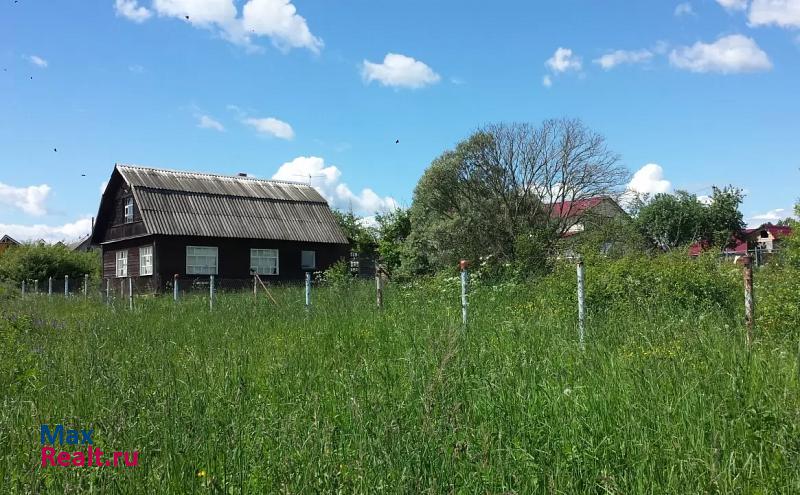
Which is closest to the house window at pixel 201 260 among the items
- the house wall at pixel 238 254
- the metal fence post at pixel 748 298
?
the house wall at pixel 238 254

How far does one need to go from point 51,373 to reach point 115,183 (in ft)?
97.9

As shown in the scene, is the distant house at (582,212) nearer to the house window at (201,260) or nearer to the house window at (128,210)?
the house window at (201,260)

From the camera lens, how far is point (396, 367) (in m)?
4.88

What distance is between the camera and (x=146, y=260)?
2928 cm

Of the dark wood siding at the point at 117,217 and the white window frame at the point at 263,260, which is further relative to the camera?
the white window frame at the point at 263,260

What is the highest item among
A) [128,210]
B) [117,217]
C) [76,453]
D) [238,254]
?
[128,210]

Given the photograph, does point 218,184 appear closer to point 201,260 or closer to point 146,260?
point 201,260

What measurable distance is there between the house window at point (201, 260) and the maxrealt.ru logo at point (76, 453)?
26.4 metres

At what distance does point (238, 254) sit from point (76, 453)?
27906 millimetres

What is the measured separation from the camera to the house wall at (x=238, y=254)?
28062 mm

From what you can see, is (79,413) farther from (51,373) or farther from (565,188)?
(565,188)

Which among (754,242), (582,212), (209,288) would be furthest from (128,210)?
(754,242)

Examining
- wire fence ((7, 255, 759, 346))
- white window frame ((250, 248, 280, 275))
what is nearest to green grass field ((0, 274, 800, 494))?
wire fence ((7, 255, 759, 346))

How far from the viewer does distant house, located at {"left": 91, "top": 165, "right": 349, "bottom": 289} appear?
28.4m
